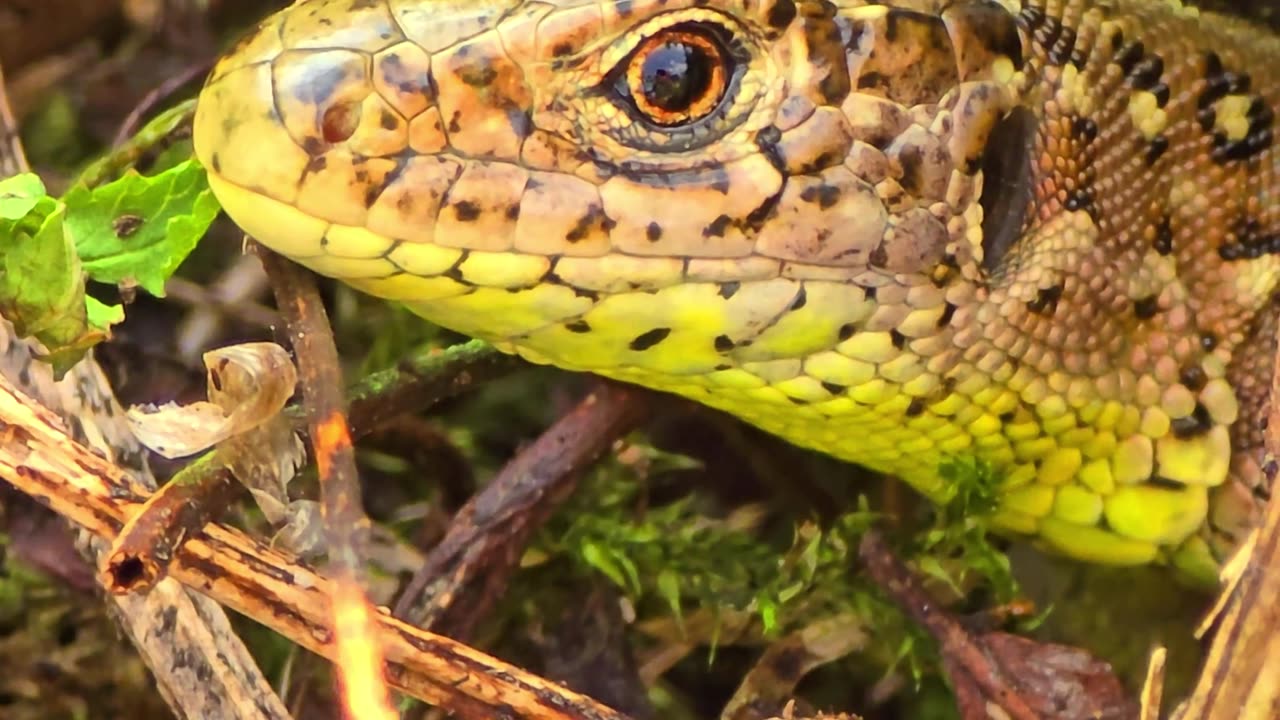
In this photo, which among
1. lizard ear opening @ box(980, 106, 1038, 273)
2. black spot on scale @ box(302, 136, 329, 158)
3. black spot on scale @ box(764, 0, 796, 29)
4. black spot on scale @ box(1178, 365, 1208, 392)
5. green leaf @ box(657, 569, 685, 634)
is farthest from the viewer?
green leaf @ box(657, 569, 685, 634)

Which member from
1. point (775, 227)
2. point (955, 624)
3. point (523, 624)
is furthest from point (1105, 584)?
point (775, 227)

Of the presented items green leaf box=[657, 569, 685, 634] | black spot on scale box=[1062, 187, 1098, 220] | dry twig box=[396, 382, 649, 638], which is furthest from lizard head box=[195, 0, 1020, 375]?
green leaf box=[657, 569, 685, 634]

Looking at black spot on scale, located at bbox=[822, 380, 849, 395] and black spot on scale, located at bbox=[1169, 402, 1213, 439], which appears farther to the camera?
black spot on scale, located at bbox=[1169, 402, 1213, 439]

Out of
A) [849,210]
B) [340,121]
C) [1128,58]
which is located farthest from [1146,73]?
[340,121]

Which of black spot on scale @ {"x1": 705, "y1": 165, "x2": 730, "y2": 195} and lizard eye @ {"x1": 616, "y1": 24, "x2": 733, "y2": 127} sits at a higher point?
lizard eye @ {"x1": 616, "y1": 24, "x2": 733, "y2": 127}

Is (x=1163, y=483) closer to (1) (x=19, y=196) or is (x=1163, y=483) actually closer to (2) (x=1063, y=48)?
(2) (x=1063, y=48)

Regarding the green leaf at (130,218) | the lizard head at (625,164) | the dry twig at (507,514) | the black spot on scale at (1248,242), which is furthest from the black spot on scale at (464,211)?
the black spot on scale at (1248,242)

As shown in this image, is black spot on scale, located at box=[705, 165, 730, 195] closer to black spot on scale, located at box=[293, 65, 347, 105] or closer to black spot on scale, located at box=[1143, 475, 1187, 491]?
black spot on scale, located at box=[293, 65, 347, 105]

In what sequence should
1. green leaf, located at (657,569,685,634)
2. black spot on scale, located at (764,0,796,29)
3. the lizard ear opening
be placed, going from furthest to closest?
1. green leaf, located at (657,569,685,634)
2. the lizard ear opening
3. black spot on scale, located at (764,0,796,29)
